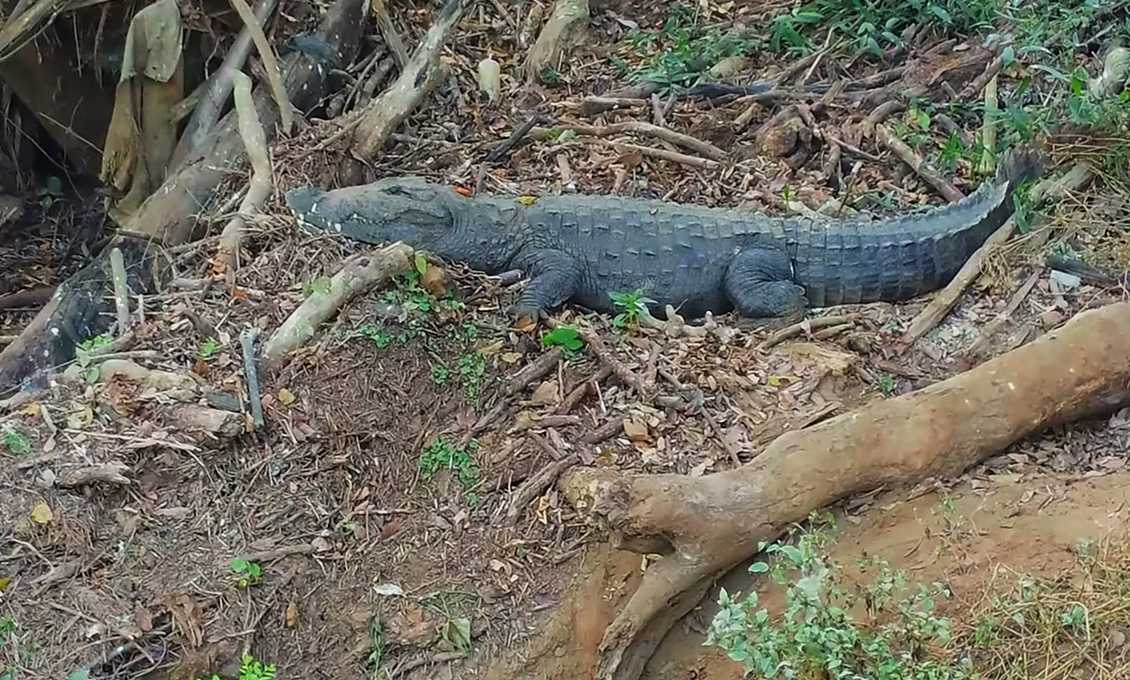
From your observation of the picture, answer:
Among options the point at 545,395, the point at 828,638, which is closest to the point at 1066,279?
the point at 545,395

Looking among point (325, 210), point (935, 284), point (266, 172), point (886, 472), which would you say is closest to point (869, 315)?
point (935, 284)

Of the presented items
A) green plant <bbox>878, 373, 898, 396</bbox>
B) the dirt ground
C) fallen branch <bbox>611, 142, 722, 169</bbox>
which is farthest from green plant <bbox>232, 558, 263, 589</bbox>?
fallen branch <bbox>611, 142, 722, 169</bbox>

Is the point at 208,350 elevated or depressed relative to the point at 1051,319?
elevated

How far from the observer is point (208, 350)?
394 centimetres

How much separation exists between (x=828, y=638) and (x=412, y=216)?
293 centimetres

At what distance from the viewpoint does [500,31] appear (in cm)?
684

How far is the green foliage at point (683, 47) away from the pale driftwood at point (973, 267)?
2.12 m

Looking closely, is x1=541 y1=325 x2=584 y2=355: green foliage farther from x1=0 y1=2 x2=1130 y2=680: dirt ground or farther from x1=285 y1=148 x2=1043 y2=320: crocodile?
x1=285 y1=148 x2=1043 y2=320: crocodile

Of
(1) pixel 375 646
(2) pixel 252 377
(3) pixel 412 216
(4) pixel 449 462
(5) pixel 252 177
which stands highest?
(5) pixel 252 177

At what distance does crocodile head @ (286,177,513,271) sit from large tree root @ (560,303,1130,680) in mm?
1875

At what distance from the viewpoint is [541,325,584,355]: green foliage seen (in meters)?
4.14

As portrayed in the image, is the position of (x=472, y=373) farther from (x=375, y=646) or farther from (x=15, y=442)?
(x=15, y=442)

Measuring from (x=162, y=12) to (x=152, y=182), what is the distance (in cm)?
83

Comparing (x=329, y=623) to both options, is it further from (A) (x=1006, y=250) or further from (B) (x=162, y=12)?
(B) (x=162, y=12)
